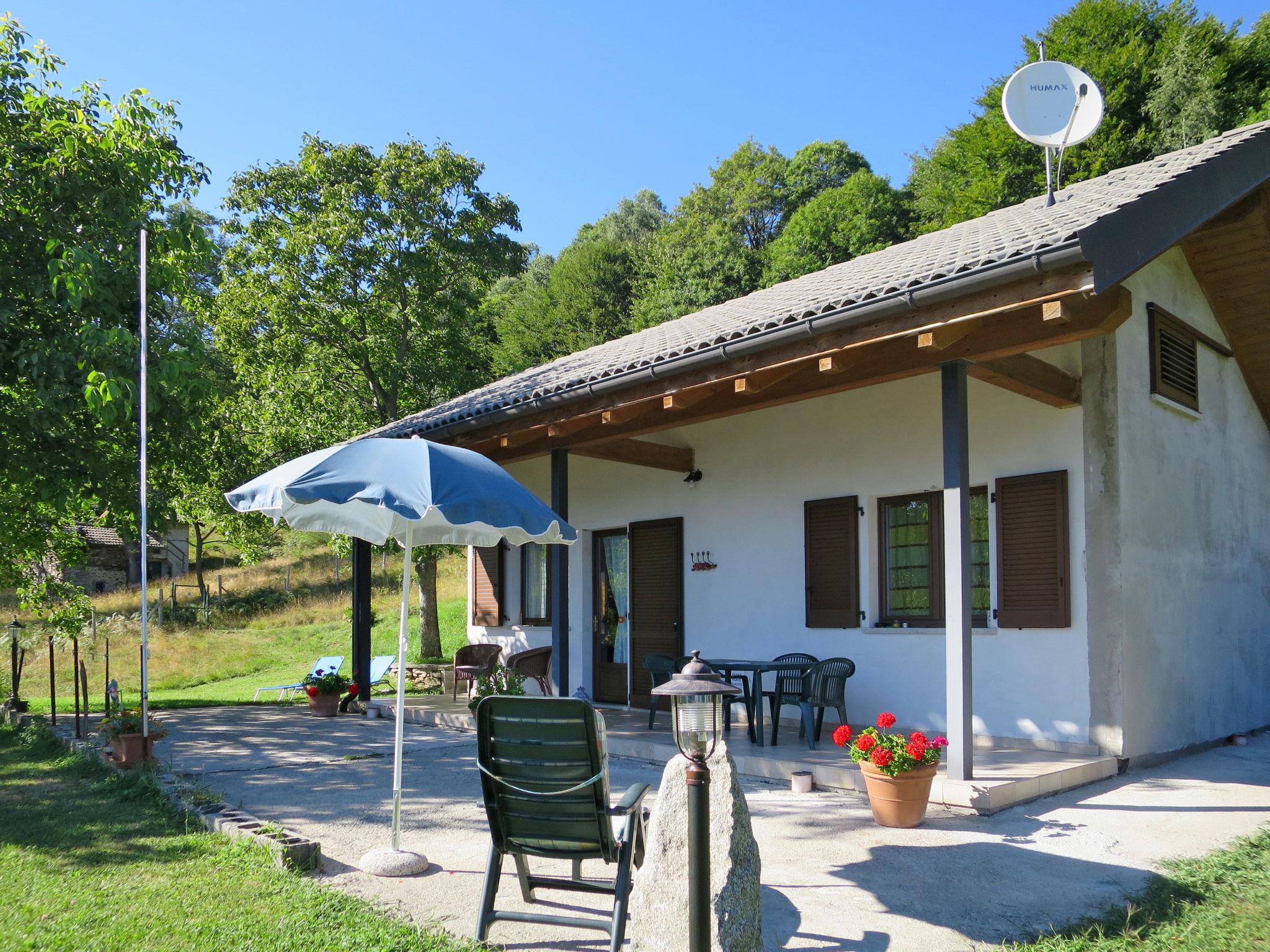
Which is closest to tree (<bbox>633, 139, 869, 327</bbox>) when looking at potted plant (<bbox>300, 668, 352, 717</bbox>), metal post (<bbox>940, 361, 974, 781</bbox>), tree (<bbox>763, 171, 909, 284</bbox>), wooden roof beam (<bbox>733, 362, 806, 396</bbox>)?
tree (<bbox>763, 171, 909, 284</bbox>)

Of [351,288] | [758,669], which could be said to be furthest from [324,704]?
[351,288]

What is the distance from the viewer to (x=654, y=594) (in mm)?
10516

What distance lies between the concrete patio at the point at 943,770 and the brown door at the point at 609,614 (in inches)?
77.1

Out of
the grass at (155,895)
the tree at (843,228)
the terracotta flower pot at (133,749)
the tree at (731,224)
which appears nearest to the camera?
the grass at (155,895)

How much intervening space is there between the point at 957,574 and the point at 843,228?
2525cm

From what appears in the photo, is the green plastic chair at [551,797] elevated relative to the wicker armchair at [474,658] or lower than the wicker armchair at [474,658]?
elevated

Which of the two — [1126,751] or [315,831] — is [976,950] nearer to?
[315,831]

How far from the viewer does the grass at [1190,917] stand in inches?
142

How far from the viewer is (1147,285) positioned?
775 cm

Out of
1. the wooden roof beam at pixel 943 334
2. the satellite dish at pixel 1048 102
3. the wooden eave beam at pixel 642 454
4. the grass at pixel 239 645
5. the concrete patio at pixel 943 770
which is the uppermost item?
the satellite dish at pixel 1048 102

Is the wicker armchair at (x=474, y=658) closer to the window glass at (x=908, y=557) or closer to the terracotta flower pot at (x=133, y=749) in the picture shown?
the terracotta flower pot at (x=133, y=749)

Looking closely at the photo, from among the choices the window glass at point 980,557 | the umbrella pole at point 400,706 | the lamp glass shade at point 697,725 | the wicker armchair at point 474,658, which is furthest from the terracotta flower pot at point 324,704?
the lamp glass shade at point 697,725

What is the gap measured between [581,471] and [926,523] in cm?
468

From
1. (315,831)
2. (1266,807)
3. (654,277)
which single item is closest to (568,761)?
(315,831)
